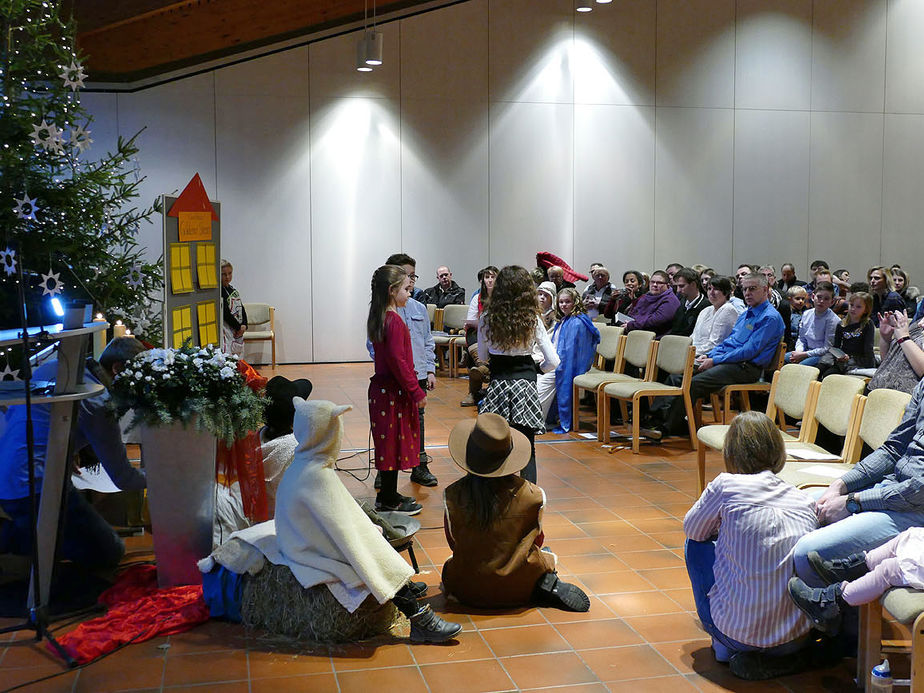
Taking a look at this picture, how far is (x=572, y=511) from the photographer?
5445 mm

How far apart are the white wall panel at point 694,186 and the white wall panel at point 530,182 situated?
1.37m

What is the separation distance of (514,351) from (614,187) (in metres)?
8.53

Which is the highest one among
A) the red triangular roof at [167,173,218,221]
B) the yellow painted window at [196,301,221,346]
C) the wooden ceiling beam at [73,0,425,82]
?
the wooden ceiling beam at [73,0,425,82]

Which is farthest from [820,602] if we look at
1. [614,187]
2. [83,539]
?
[614,187]

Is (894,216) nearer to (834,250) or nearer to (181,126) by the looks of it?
(834,250)

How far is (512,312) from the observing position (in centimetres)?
520

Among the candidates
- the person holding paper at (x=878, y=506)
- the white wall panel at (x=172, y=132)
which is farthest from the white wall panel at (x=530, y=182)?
the person holding paper at (x=878, y=506)

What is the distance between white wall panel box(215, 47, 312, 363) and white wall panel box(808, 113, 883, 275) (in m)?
7.45

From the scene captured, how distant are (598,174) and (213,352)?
9884mm

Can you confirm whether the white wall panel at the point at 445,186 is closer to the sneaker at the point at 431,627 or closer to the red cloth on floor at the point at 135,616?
the red cloth on floor at the point at 135,616

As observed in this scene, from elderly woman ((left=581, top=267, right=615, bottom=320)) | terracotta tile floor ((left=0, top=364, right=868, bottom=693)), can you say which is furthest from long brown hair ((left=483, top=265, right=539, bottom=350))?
elderly woman ((left=581, top=267, right=615, bottom=320))

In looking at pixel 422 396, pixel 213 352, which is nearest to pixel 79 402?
pixel 213 352

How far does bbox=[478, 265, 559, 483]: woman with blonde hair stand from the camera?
17.0ft

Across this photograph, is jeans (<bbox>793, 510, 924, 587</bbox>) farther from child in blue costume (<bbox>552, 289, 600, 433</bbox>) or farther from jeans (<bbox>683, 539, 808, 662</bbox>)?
child in blue costume (<bbox>552, 289, 600, 433</bbox>)
